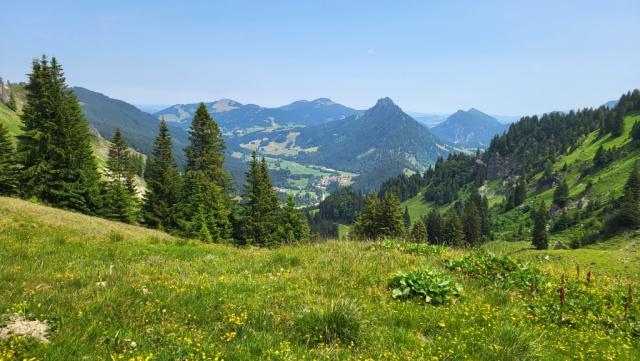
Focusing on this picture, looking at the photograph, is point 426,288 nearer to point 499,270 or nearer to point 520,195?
point 499,270

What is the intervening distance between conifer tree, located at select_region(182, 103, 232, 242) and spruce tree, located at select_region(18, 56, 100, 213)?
12.6m

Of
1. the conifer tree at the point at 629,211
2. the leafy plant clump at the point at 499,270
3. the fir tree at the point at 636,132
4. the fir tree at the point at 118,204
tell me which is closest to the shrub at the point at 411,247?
the leafy plant clump at the point at 499,270

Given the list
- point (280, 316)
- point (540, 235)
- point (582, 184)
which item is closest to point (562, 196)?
point (582, 184)

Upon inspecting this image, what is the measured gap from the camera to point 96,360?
464 cm

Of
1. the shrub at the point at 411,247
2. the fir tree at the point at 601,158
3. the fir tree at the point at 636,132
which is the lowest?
the shrub at the point at 411,247

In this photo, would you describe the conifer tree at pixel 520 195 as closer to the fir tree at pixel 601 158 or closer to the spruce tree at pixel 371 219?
the fir tree at pixel 601 158

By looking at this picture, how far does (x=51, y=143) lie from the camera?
39594mm

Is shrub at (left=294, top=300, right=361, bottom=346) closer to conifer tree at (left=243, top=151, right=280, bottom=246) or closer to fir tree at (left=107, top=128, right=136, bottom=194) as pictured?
conifer tree at (left=243, top=151, right=280, bottom=246)

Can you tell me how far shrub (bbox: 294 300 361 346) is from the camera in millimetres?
5922

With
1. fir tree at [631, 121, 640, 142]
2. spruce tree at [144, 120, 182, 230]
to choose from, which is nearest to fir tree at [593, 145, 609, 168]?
fir tree at [631, 121, 640, 142]

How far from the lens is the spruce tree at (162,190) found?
171ft

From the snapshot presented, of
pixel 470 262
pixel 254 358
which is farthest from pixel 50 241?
pixel 470 262

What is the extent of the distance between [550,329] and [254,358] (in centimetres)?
578

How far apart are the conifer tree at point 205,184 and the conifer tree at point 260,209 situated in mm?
3115
